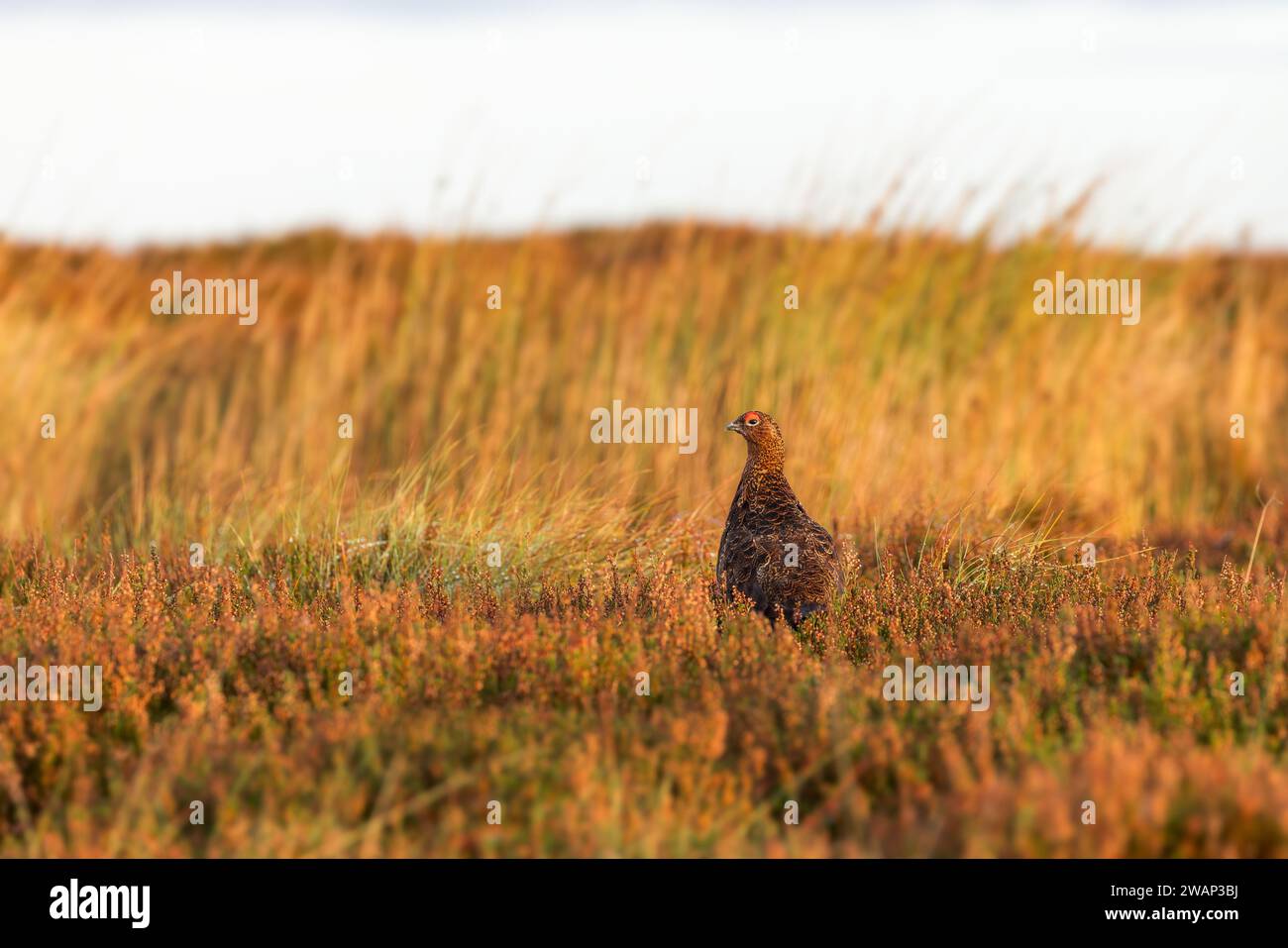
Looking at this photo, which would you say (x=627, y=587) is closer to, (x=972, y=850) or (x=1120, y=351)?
(x=972, y=850)

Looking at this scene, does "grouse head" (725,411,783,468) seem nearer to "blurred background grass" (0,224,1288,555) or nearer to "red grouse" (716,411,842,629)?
"red grouse" (716,411,842,629)

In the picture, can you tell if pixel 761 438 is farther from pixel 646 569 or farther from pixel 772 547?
pixel 646 569

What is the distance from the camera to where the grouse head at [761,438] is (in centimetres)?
609

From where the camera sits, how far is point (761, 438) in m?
6.11

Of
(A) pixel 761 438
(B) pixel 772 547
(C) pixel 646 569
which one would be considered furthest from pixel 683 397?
(B) pixel 772 547

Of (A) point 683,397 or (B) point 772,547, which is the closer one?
(B) point 772,547

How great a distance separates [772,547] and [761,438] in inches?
25.7

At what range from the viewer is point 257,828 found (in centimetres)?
360

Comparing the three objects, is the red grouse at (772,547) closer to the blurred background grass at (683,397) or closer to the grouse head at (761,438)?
the grouse head at (761,438)

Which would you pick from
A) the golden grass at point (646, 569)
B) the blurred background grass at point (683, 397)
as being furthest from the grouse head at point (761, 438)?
the blurred background grass at point (683, 397)

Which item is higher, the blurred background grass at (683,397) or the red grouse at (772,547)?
the blurred background grass at (683,397)

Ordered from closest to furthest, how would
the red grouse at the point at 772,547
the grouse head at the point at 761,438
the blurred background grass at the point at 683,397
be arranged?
the red grouse at the point at 772,547 < the grouse head at the point at 761,438 < the blurred background grass at the point at 683,397

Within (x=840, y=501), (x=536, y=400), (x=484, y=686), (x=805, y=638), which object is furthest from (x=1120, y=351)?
(x=484, y=686)
